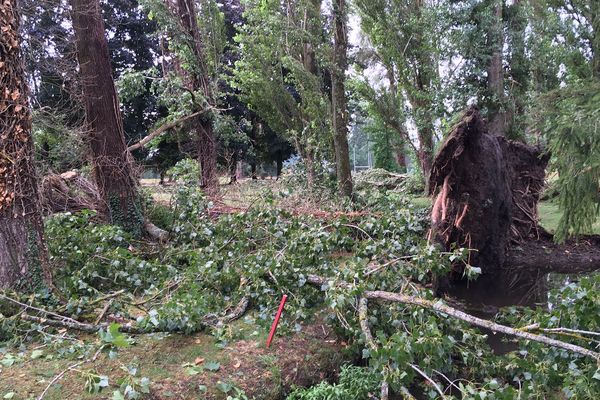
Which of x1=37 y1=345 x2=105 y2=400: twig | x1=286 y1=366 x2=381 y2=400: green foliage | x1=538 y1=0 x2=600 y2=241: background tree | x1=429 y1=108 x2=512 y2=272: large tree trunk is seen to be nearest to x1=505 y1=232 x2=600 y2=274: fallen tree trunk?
x1=429 y1=108 x2=512 y2=272: large tree trunk

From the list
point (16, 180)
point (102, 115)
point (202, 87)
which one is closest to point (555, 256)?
point (102, 115)

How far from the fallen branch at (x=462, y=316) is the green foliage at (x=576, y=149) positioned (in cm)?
323

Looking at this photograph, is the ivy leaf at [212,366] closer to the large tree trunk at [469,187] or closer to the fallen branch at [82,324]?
the fallen branch at [82,324]

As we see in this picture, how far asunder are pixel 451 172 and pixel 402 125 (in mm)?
7735

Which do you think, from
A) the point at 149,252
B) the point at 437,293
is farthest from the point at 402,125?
the point at 149,252

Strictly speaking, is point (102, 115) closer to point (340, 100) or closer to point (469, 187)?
point (469, 187)

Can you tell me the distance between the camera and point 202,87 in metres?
12.6

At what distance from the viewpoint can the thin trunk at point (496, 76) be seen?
40.9 feet

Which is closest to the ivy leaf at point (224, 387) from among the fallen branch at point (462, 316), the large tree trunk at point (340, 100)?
the fallen branch at point (462, 316)

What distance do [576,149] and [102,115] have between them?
6.56 metres

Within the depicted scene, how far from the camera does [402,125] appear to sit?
14.9 m

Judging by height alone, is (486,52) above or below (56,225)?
above

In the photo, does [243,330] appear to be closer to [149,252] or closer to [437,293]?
[149,252]

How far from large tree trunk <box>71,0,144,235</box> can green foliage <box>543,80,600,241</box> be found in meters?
6.15
